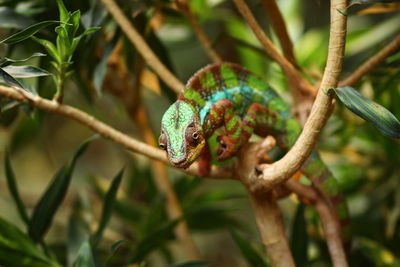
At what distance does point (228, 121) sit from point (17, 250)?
0.66 meters

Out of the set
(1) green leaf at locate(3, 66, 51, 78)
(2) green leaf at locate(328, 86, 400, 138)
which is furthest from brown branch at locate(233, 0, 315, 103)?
(1) green leaf at locate(3, 66, 51, 78)

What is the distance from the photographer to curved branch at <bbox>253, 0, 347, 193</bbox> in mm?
1017

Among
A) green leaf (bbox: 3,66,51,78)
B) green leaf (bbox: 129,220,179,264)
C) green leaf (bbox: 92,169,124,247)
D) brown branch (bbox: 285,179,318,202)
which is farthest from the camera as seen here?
green leaf (bbox: 129,220,179,264)

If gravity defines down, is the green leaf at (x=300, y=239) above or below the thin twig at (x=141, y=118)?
below

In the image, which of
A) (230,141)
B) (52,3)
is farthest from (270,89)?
(52,3)

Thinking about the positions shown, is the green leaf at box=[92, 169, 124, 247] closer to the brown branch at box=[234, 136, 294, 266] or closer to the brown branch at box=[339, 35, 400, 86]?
the brown branch at box=[234, 136, 294, 266]

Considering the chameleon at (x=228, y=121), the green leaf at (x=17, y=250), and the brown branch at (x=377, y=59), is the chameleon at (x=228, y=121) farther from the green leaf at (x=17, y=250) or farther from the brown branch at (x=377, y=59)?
the green leaf at (x=17, y=250)

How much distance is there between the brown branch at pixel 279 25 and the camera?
4.87ft

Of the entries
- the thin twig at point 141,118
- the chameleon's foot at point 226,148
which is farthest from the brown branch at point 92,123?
the thin twig at point 141,118

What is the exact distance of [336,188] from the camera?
1504mm

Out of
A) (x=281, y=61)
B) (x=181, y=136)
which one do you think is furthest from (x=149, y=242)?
(x=281, y=61)

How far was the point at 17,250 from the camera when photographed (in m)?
1.44

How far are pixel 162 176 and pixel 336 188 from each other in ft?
2.40

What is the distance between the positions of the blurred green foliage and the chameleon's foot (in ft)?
1.08
